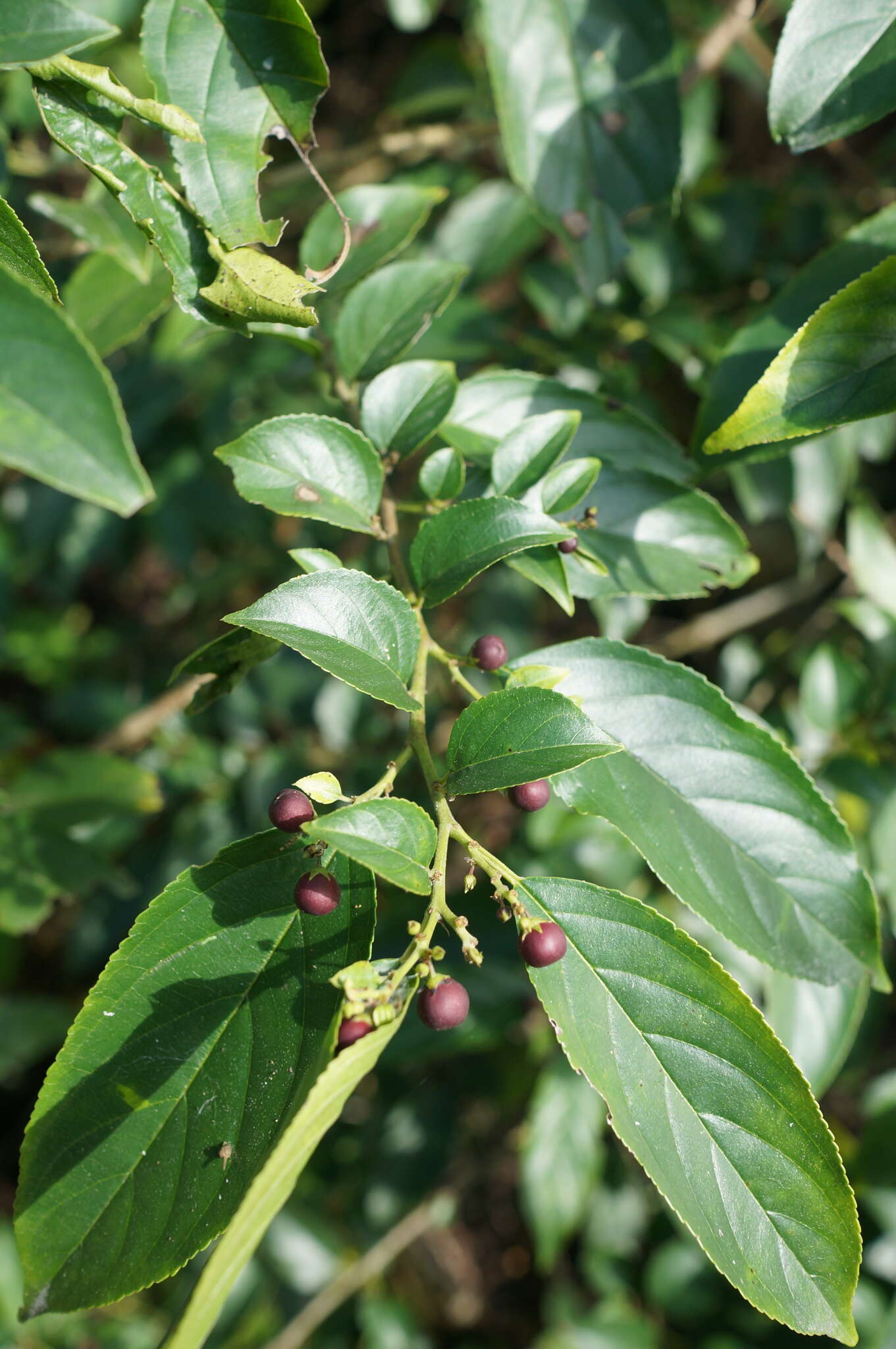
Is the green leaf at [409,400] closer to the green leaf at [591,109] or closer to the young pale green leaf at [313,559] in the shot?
the young pale green leaf at [313,559]

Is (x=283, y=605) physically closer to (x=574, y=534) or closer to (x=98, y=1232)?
(x=574, y=534)

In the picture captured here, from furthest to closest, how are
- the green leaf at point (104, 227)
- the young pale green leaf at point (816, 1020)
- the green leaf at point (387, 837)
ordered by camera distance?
→ the young pale green leaf at point (816, 1020), the green leaf at point (104, 227), the green leaf at point (387, 837)

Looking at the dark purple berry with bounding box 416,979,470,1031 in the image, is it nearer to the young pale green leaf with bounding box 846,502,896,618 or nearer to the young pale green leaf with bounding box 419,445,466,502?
the young pale green leaf with bounding box 419,445,466,502

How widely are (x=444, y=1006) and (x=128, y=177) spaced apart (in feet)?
3.06

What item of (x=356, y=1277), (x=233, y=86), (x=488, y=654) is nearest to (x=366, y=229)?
(x=233, y=86)

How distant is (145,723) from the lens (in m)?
2.36

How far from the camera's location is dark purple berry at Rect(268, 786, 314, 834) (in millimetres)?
957

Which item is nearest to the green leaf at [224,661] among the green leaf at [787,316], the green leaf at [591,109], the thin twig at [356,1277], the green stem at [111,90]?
the green stem at [111,90]

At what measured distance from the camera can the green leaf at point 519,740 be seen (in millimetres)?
904

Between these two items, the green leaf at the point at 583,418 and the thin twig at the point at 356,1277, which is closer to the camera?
the green leaf at the point at 583,418

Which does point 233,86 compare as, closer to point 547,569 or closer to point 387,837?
point 547,569

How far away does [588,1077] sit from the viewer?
963 mm

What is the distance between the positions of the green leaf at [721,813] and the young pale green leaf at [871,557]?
0.98 metres

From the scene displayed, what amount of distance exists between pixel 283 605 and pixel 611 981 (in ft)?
1.70
